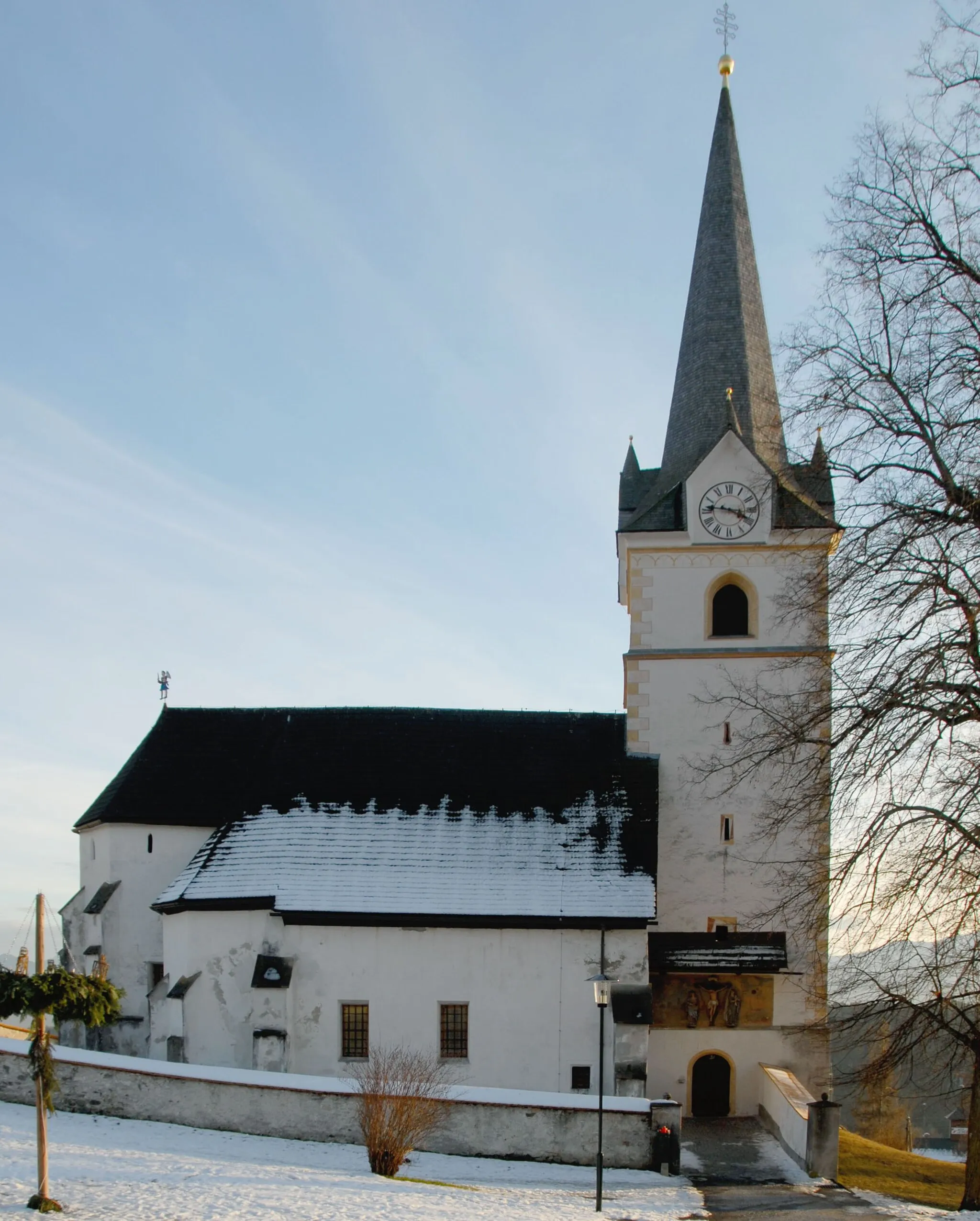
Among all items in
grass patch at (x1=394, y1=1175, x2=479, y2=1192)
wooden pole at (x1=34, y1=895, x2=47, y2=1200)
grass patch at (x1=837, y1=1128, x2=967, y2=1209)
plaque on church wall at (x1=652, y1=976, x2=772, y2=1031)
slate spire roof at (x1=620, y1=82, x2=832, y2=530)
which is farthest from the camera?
slate spire roof at (x1=620, y1=82, x2=832, y2=530)

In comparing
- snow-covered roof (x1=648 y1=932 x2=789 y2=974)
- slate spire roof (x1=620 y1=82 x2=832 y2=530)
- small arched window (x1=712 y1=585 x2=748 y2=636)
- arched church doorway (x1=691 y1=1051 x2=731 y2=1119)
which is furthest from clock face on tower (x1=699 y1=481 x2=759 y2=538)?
arched church doorway (x1=691 y1=1051 x2=731 y2=1119)

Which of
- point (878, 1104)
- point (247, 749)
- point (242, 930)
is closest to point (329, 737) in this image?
point (247, 749)

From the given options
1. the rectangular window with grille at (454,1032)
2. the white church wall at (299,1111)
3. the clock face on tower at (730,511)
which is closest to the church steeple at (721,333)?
the clock face on tower at (730,511)

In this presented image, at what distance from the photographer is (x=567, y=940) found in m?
22.8

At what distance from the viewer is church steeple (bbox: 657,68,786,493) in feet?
89.1

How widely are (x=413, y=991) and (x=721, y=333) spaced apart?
16.2 meters

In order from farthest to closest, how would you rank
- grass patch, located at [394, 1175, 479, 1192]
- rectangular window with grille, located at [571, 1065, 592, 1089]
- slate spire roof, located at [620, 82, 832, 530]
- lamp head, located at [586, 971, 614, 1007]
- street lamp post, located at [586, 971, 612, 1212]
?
1. slate spire roof, located at [620, 82, 832, 530]
2. rectangular window with grille, located at [571, 1065, 592, 1089]
3. lamp head, located at [586, 971, 614, 1007]
4. grass patch, located at [394, 1175, 479, 1192]
5. street lamp post, located at [586, 971, 612, 1212]

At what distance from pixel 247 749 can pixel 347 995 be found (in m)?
6.58

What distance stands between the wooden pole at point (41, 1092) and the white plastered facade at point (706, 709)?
1321 cm

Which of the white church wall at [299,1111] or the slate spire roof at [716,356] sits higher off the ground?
the slate spire roof at [716,356]

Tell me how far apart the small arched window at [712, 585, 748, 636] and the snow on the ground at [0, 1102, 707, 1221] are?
1168cm

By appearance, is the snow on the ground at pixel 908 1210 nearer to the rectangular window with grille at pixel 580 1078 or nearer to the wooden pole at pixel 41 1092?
the rectangular window with grille at pixel 580 1078

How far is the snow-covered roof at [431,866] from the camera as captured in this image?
75.0 feet

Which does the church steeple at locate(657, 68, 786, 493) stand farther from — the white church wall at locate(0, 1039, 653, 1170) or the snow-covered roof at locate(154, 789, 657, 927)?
the white church wall at locate(0, 1039, 653, 1170)
